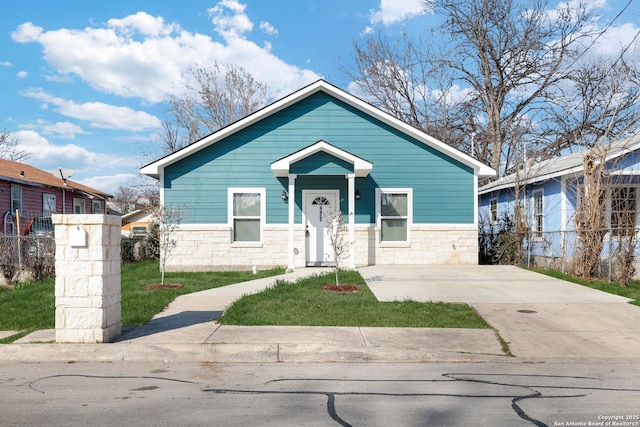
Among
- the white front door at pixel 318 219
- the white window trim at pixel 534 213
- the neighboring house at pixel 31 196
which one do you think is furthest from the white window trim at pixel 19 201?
the white window trim at pixel 534 213

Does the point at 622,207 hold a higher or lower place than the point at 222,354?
higher

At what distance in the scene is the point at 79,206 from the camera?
32.1m

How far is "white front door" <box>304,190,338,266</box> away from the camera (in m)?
15.9

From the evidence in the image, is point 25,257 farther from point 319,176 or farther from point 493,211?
point 493,211

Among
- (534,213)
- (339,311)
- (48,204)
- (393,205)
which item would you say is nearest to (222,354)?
(339,311)

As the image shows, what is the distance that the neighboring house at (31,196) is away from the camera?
76.6 ft

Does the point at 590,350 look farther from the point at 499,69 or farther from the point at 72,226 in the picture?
the point at 499,69

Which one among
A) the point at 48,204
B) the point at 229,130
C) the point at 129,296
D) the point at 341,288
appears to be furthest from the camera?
the point at 48,204

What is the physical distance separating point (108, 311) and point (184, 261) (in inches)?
358

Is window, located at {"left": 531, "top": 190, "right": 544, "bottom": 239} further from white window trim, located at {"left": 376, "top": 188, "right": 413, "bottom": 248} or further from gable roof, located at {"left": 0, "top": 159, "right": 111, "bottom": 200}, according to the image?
gable roof, located at {"left": 0, "top": 159, "right": 111, "bottom": 200}

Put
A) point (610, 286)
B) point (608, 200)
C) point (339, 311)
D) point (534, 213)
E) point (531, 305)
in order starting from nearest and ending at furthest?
point (339, 311) → point (531, 305) → point (610, 286) → point (608, 200) → point (534, 213)

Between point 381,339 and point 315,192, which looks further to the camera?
point 315,192

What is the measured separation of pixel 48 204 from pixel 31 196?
1.88 metres

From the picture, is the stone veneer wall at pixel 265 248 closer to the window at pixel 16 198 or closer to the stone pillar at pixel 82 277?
the stone pillar at pixel 82 277
